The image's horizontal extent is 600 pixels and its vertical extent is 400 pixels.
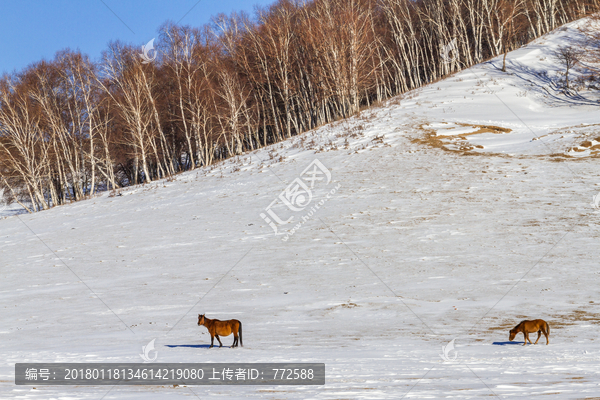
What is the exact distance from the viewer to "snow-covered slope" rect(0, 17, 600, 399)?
19.8 ft

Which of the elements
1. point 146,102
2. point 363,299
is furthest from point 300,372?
point 146,102

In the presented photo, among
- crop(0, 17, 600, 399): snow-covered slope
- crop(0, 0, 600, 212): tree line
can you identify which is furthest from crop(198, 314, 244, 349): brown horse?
crop(0, 0, 600, 212): tree line

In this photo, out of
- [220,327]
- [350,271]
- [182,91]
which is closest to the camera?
[220,327]

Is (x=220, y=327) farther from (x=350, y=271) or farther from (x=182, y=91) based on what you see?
(x=182, y=91)

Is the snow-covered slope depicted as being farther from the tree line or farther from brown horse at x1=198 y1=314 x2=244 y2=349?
the tree line

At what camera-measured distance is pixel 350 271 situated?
Result: 12664 millimetres

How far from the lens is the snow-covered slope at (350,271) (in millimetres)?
6027

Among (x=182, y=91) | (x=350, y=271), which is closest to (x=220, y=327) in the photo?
(x=350, y=271)

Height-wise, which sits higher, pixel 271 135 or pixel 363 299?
pixel 271 135

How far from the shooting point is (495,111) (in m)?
34.8

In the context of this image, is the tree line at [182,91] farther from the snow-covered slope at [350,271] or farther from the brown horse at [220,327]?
the brown horse at [220,327]

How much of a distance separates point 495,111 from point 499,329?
31.1m

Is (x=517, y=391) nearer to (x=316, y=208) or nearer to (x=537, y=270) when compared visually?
(x=537, y=270)

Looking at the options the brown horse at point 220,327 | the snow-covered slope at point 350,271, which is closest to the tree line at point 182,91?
the snow-covered slope at point 350,271
